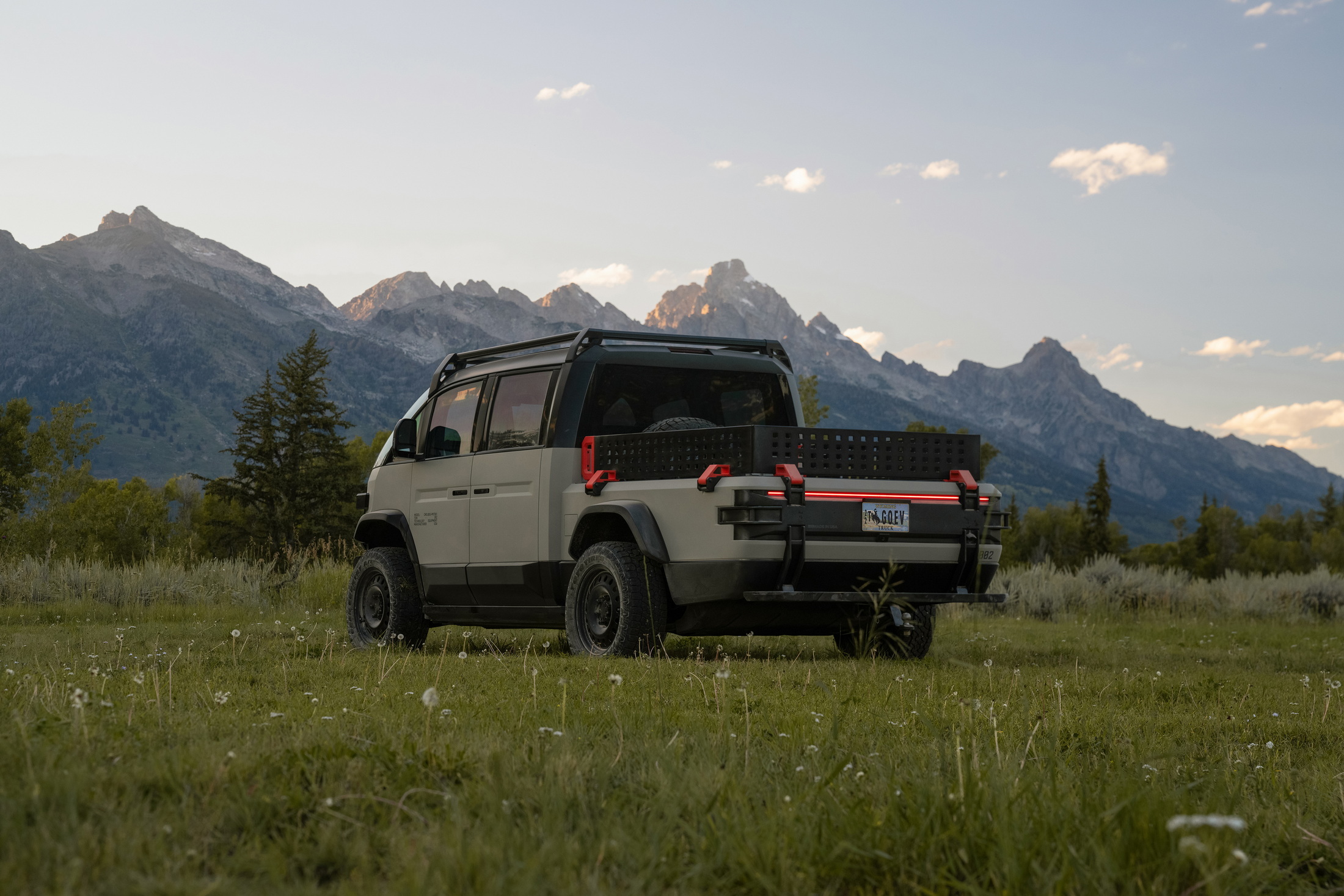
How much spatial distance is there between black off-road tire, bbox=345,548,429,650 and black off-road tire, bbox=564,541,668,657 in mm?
1977

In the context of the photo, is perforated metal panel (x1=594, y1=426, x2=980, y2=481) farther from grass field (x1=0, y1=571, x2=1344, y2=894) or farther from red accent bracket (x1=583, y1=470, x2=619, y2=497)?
grass field (x1=0, y1=571, x2=1344, y2=894)

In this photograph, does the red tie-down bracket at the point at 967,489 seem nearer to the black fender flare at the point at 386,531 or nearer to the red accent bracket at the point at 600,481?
the red accent bracket at the point at 600,481

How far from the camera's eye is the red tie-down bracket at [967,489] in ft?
26.5

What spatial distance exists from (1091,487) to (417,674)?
336 feet

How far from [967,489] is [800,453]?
4.12 feet

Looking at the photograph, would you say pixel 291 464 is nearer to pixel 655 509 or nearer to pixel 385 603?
pixel 385 603

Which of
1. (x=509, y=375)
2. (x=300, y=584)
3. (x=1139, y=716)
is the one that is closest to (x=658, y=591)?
(x=509, y=375)

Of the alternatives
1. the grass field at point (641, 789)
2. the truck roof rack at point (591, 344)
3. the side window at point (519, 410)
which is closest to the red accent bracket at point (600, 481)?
the side window at point (519, 410)

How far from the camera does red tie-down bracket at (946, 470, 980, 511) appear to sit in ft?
26.5

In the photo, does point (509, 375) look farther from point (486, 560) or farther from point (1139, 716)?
point (1139, 716)

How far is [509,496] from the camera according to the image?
9211 millimetres

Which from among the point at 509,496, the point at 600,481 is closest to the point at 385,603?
the point at 509,496

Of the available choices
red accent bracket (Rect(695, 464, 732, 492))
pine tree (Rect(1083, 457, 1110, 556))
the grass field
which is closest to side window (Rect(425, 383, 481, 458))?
red accent bracket (Rect(695, 464, 732, 492))

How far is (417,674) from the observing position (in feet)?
21.5
